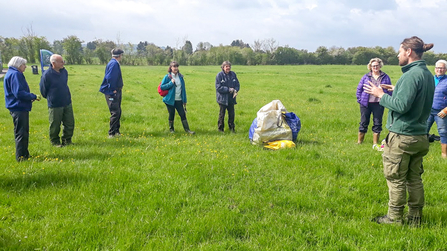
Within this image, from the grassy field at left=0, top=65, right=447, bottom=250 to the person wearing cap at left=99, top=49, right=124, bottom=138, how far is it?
2.69ft

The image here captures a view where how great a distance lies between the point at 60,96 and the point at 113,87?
5.16 feet

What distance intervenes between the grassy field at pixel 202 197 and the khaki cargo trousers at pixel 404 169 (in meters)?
0.30

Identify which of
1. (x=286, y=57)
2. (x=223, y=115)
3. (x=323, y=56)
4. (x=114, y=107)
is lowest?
(x=223, y=115)

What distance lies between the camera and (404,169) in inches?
147

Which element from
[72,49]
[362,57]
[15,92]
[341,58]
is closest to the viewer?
[15,92]

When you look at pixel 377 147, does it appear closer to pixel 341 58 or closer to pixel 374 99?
pixel 374 99

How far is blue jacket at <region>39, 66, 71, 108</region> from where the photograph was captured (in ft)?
23.4

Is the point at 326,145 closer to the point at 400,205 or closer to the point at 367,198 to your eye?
the point at 367,198

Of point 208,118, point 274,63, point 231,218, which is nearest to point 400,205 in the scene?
point 231,218

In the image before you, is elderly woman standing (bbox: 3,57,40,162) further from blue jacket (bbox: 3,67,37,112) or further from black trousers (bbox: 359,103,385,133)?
black trousers (bbox: 359,103,385,133)

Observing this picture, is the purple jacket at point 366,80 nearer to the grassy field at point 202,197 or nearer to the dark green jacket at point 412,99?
the grassy field at point 202,197

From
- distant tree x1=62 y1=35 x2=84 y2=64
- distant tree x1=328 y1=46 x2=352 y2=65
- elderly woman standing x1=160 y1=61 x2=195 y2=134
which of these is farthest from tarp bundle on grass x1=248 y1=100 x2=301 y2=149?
distant tree x1=328 y1=46 x2=352 y2=65

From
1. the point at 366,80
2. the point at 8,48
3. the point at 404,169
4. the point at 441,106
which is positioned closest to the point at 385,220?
the point at 404,169

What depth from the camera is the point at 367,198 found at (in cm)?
477
